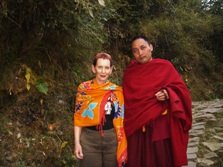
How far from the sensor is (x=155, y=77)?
3.88m

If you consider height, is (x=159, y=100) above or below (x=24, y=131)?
above

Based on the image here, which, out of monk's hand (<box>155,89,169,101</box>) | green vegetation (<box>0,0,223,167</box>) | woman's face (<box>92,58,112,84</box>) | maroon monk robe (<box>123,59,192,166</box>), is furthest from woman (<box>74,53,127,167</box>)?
green vegetation (<box>0,0,223,167</box>)

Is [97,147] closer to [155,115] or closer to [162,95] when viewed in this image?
[155,115]

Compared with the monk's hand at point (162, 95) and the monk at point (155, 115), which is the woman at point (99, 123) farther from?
the monk's hand at point (162, 95)

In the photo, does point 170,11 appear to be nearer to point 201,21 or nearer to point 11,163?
point 201,21

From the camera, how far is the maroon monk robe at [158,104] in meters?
3.77

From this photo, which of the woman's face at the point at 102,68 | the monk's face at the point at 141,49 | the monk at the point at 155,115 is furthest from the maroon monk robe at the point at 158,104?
the woman's face at the point at 102,68

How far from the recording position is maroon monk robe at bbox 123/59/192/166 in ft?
12.4

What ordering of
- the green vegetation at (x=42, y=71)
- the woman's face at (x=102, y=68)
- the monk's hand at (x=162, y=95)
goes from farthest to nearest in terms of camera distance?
1. the green vegetation at (x=42, y=71)
2. the monk's hand at (x=162, y=95)
3. the woman's face at (x=102, y=68)

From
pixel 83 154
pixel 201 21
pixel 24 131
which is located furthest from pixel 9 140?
pixel 201 21

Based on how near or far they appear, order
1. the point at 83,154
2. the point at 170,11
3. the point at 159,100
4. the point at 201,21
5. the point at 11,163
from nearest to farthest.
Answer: the point at 83,154, the point at 159,100, the point at 11,163, the point at 170,11, the point at 201,21

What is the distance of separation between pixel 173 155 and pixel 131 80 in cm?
79

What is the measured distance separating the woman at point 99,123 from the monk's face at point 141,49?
44cm

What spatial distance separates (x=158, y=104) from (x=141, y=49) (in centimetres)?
53
